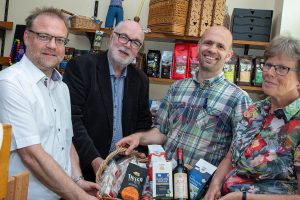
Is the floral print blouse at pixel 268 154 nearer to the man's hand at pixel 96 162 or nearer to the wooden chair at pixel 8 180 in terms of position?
the man's hand at pixel 96 162

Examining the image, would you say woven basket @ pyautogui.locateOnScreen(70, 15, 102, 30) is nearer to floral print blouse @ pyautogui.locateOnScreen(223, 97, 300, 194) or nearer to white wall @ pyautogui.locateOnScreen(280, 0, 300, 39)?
white wall @ pyautogui.locateOnScreen(280, 0, 300, 39)

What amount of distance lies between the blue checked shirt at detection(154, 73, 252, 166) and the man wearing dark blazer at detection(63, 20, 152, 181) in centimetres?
36

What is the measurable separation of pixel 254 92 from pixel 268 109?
2.15 meters

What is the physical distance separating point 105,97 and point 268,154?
3.86 feet

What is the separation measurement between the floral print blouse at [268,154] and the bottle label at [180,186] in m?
0.21

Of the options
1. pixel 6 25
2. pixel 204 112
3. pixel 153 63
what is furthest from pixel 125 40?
pixel 6 25

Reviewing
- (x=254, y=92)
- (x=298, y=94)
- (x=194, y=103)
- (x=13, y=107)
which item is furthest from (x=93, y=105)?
(x=254, y=92)

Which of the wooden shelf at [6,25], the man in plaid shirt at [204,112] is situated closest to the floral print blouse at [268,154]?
the man in plaid shirt at [204,112]

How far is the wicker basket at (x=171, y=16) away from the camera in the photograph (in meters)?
3.23

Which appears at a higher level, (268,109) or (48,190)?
(268,109)

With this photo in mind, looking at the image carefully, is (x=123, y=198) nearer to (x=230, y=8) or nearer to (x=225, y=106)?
(x=225, y=106)

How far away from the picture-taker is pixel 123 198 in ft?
4.95

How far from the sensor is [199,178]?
1630mm

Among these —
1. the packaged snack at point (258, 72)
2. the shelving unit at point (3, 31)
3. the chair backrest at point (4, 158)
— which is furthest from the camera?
the shelving unit at point (3, 31)
